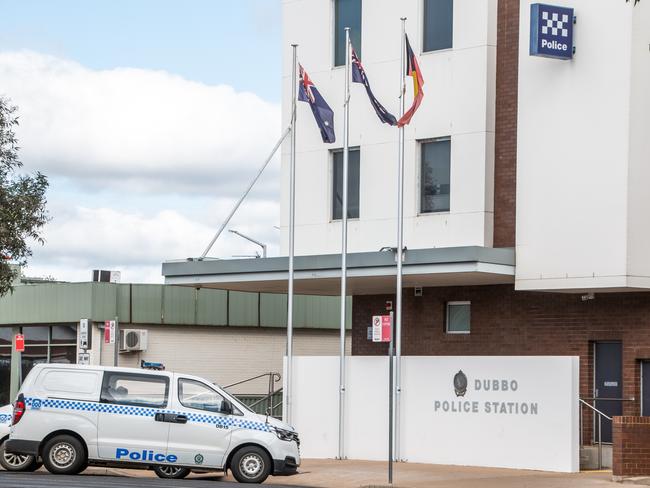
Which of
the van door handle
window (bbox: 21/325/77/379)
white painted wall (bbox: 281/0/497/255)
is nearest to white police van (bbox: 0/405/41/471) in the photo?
the van door handle

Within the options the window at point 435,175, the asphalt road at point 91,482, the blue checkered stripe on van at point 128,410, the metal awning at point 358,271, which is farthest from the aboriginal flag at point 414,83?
the asphalt road at point 91,482

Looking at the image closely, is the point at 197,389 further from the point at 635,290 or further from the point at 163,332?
the point at 163,332

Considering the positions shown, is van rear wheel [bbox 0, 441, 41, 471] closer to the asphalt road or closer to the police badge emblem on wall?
the asphalt road

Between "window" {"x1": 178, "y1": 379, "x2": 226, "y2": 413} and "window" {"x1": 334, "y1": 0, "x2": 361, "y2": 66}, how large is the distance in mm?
9631

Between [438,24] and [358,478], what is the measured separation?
32.9 feet

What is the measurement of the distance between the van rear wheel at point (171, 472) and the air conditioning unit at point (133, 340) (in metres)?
14.8

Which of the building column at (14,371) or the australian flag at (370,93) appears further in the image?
the building column at (14,371)

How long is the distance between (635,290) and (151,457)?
374 inches

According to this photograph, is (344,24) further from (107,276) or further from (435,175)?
(107,276)

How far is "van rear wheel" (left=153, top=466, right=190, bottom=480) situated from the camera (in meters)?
23.4

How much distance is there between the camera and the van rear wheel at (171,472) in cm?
2338

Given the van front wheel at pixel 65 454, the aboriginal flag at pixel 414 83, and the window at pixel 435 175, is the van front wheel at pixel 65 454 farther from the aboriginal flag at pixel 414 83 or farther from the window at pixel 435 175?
the window at pixel 435 175

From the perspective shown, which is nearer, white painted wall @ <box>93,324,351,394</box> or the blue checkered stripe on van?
the blue checkered stripe on van

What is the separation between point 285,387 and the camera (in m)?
28.6
